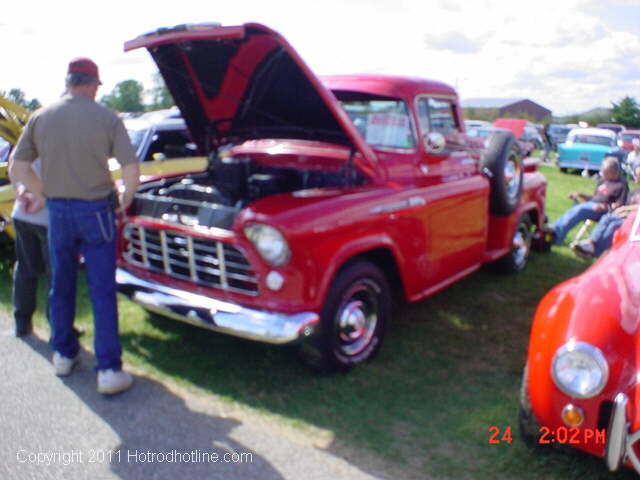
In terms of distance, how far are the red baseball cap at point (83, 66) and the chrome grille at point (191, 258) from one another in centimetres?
108

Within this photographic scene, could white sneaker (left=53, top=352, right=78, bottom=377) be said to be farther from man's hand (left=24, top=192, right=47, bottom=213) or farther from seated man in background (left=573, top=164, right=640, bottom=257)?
seated man in background (left=573, top=164, right=640, bottom=257)

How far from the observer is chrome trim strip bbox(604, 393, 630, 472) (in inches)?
98.6

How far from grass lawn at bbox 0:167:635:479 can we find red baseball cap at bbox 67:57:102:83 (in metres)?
1.93

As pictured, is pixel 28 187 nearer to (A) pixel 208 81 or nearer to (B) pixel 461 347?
(A) pixel 208 81

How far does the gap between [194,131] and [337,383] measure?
→ 2.50 m

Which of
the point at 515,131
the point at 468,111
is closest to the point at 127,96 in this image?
the point at 468,111

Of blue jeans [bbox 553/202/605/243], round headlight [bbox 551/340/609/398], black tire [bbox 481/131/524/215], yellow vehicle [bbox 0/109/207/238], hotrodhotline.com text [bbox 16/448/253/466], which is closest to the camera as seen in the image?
round headlight [bbox 551/340/609/398]

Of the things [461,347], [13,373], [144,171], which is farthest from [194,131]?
[461,347]

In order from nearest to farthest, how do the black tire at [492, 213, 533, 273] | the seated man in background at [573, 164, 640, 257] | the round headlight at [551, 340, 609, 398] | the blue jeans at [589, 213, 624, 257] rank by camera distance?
the round headlight at [551, 340, 609, 398], the seated man in background at [573, 164, 640, 257], the blue jeans at [589, 213, 624, 257], the black tire at [492, 213, 533, 273]

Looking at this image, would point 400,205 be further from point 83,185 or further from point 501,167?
point 83,185

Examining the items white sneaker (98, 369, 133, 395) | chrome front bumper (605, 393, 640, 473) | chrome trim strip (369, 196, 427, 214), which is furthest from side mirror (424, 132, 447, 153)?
white sneaker (98, 369, 133, 395)

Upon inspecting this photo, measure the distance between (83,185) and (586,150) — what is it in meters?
20.0
